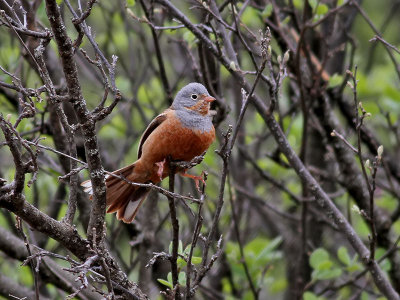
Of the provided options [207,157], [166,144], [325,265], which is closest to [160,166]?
[166,144]

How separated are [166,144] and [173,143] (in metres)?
0.05

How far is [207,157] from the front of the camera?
23.9ft

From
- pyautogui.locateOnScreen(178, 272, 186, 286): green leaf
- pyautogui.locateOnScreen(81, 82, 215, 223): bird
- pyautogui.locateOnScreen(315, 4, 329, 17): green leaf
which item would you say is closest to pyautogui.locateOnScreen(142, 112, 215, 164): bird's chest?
pyautogui.locateOnScreen(81, 82, 215, 223): bird

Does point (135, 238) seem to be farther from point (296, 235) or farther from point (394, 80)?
point (394, 80)

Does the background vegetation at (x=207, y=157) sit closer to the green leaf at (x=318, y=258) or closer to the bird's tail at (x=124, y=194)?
the green leaf at (x=318, y=258)

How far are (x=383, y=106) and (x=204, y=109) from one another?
2805 mm

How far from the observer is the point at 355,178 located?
5914mm

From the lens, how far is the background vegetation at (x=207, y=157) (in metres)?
3.06

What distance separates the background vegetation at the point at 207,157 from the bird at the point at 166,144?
276mm

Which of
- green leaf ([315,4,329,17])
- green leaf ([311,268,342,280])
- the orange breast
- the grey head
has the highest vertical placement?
green leaf ([315,4,329,17])

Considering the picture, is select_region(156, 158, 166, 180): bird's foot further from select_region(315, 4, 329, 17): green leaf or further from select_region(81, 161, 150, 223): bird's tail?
select_region(315, 4, 329, 17): green leaf

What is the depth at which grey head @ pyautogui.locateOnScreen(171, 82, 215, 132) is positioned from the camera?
175 inches

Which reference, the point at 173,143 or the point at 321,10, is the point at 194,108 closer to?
the point at 173,143

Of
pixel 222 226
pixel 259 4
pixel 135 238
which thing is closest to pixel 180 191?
pixel 135 238
